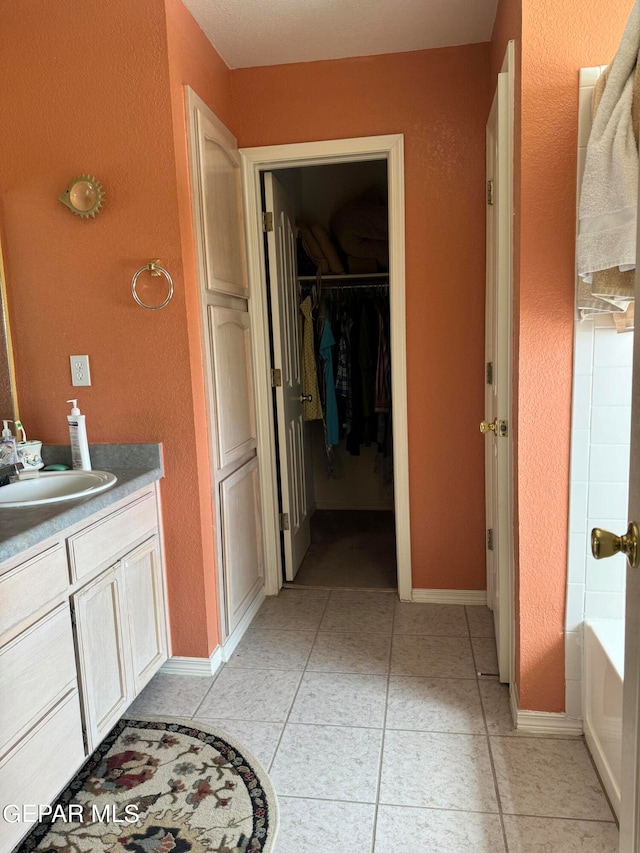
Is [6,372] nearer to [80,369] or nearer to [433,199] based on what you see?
[80,369]

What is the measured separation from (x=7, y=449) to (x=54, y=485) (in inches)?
7.6

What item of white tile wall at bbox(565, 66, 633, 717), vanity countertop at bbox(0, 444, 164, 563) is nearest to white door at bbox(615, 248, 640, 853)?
white tile wall at bbox(565, 66, 633, 717)

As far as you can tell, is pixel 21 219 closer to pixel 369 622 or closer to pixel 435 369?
pixel 435 369

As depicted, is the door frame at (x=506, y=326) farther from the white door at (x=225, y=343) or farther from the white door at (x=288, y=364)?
the white door at (x=288, y=364)

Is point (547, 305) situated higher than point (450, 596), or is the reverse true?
point (547, 305)

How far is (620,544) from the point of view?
2.89 feet

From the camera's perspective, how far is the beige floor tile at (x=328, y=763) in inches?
66.3

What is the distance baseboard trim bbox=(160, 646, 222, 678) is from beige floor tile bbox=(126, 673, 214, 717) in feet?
0.05

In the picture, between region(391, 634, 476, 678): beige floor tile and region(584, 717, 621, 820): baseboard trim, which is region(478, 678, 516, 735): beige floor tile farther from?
region(584, 717, 621, 820): baseboard trim

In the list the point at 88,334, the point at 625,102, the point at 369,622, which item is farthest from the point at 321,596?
the point at 625,102

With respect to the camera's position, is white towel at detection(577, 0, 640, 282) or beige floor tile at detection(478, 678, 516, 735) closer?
white towel at detection(577, 0, 640, 282)

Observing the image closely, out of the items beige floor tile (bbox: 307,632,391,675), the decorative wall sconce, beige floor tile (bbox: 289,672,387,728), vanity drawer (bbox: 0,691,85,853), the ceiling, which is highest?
the ceiling

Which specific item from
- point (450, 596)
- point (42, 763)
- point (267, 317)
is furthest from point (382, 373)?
point (42, 763)

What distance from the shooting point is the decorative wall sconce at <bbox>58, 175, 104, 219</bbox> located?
204 cm
